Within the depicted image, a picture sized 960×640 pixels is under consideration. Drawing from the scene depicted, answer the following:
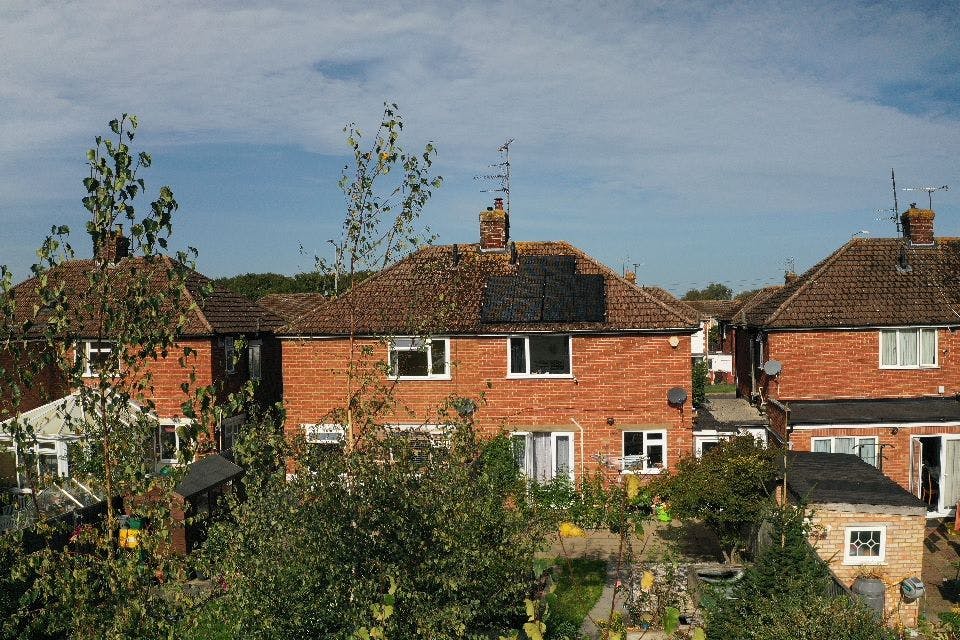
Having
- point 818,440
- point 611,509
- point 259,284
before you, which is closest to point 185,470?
point 611,509

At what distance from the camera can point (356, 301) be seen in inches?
816

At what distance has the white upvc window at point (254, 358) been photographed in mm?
25048

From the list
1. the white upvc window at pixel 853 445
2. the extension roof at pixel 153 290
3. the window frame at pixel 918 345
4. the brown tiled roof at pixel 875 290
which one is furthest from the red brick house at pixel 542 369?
the window frame at pixel 918 345

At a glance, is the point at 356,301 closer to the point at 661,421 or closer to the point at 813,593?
the point at 661,421

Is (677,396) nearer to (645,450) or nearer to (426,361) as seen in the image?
(645,450)

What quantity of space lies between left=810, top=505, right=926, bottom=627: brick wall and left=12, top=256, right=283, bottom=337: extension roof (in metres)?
10.9

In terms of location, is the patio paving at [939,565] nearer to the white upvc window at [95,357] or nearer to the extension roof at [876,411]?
the extension roof at [876,411]

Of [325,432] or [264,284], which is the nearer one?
[325,432]

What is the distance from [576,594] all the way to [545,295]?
30.8 ft

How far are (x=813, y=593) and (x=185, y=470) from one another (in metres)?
8.26

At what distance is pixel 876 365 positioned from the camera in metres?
20.7

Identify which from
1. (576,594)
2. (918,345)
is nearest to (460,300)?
(576,594)

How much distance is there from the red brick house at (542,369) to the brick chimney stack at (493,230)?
2.57 meters

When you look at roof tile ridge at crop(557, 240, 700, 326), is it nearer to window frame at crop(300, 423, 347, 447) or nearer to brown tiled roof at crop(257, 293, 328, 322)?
window frame at crop(300, 423, 347, 447)
